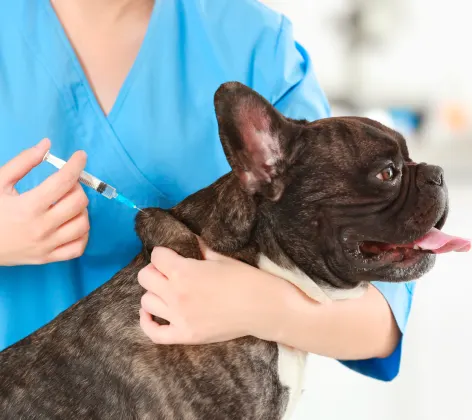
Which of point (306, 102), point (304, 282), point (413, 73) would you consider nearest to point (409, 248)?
point (304, 282)

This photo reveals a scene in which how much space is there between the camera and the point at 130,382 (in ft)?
2.78

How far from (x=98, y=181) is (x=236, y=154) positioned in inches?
9.0

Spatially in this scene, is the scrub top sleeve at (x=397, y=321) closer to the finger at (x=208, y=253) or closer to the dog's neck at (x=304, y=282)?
the dog's neck at (x=304, y=282)

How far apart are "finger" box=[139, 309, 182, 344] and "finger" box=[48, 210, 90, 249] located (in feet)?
0.53

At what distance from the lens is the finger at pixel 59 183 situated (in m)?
0.89

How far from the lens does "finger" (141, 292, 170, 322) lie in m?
0.86

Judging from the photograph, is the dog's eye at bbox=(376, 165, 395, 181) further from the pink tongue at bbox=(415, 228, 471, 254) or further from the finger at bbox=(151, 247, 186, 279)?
the finger at bbox=(151, 247, 186, 279)

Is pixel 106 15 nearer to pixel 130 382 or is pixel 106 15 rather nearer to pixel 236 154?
pixel 236 154

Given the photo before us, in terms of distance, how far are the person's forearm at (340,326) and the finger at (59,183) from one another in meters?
0.30

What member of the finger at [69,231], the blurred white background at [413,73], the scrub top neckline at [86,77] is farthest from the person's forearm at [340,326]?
the blurred white background at [413,73]

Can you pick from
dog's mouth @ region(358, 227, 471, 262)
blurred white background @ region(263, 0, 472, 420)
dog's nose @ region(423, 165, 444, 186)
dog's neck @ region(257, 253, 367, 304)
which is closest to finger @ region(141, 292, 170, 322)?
dog's neck @ region(257, 253, 367, 304)

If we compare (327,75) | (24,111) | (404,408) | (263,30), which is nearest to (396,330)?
(263,30)

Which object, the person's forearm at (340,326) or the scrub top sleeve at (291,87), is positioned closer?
the person's forearm at (340,326)

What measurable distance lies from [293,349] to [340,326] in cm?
8
